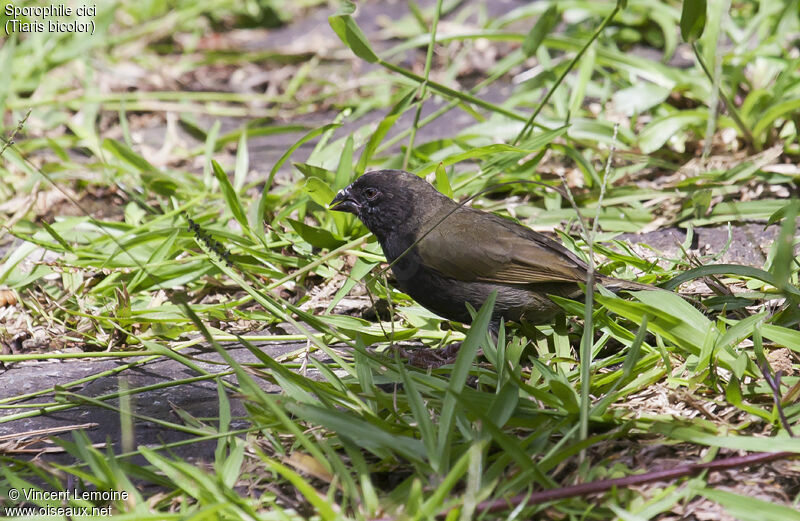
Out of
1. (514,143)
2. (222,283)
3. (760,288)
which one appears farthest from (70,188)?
(760,288)

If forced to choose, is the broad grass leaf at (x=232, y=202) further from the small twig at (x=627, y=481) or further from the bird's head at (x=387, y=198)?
the small twig at (x=627, y=481)

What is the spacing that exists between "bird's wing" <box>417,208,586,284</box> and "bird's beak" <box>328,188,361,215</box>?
47 cm

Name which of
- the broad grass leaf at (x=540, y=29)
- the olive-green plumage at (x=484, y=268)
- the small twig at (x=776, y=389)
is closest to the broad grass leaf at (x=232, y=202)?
the olive-green plumage at (x=484, y=268)

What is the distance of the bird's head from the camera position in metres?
3.62

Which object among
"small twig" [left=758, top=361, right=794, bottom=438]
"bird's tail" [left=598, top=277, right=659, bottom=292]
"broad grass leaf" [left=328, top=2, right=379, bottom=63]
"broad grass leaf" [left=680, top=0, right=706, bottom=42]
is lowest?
"bird's tail" [left=598, top=277, right=659, bottom=292]

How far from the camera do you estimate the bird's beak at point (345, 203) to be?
3.74 m

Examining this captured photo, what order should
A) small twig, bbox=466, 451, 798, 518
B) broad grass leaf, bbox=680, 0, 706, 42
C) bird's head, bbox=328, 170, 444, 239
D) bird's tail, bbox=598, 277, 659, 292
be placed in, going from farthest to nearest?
bird's head, bbox=328, 170, 444, 239 < bird's tail, bbox=598, 277, 659, 292 < broad grass leaf, bbox=680, 0, 706, 42 < small twig, bbox=466, 451, 798, 518

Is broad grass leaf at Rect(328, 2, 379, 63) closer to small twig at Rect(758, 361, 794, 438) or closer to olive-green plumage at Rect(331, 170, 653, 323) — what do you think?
olive-green plumage at Rect(331, 170, 653, 323)

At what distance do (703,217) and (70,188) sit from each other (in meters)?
3.69

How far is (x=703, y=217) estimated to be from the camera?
13.4 ft

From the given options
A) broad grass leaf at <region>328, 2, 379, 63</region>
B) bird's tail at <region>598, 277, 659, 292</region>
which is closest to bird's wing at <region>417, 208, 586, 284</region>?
bird's tail at <region>598, 277, 659, 292</region>

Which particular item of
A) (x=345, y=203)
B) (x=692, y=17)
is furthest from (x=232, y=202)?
(x=692, y=17)

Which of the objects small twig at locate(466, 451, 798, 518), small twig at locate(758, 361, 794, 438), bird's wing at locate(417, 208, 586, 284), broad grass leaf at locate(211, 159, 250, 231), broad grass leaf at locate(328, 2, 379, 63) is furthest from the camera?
broad grass leaf at locate(211, 159, 250, 231)

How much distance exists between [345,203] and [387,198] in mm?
220
